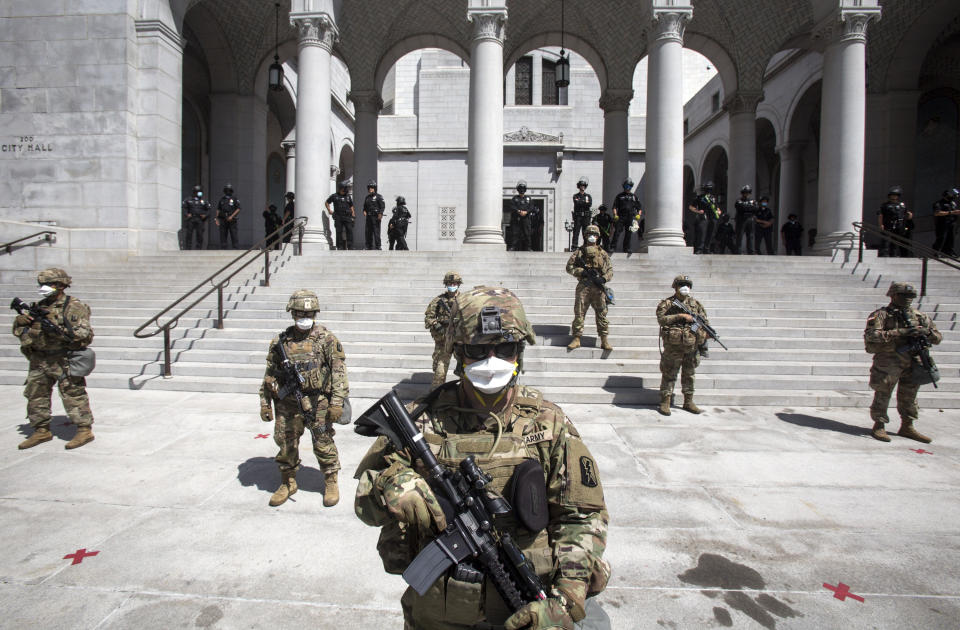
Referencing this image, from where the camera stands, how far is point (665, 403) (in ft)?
21.1

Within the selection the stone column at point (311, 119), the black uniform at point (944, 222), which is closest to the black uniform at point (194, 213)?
A: the stone column at point (311, 119)

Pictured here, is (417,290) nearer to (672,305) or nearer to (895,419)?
(672,305)

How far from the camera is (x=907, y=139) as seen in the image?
1587 cm

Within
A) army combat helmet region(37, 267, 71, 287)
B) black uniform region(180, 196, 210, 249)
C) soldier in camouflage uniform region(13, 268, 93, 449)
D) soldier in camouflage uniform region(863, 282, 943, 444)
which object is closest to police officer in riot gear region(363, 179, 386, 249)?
black uniform region(180, 196, 210, 249)

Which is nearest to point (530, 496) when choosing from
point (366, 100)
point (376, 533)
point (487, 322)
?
Answer: point (487, 322)

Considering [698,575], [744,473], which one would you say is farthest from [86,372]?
[744,473]

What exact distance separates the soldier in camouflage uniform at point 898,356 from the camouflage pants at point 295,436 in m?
5.68

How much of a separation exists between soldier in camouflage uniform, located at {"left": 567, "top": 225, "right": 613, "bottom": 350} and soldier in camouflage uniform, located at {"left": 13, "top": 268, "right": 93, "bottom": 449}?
6092 mm

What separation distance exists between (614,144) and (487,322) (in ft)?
53.2

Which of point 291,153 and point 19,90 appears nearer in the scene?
point 19,90

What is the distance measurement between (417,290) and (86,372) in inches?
229

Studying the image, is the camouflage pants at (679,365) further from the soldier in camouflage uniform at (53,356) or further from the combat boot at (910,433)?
the soldier in camouflage uniform at (53,356)

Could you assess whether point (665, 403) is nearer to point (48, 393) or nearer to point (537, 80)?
point (48, 393)

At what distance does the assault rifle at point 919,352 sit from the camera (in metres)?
5.48
